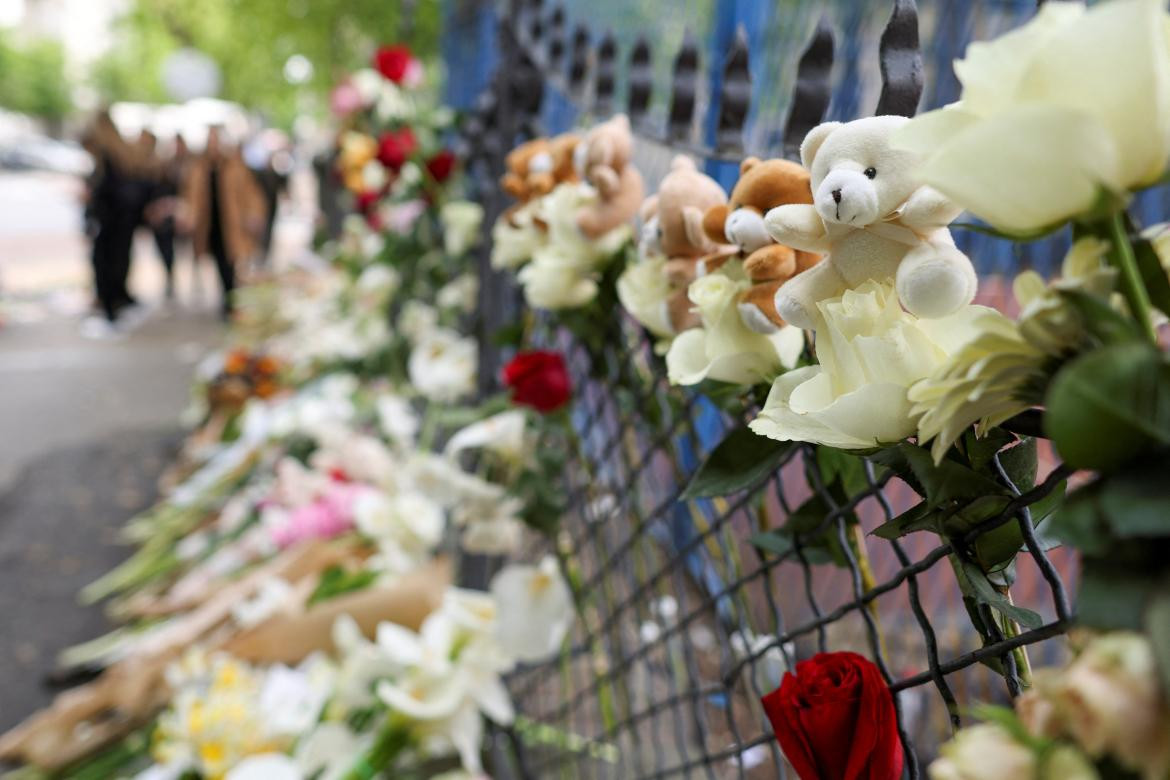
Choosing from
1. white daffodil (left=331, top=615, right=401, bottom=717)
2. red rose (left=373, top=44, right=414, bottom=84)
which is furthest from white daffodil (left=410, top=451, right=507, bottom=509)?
red rose (left=373, top=44, right=414, bottom=84)

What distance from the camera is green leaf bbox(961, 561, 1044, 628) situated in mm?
402

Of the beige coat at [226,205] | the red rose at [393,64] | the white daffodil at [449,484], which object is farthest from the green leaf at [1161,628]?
the beige coat at [226,205]

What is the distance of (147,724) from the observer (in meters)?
1.93

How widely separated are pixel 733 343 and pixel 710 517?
452mm

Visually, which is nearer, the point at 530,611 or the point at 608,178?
the point at 608,178

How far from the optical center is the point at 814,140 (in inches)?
17.4

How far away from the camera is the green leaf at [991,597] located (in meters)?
0.40

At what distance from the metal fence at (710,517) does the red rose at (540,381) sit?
5 centimetres

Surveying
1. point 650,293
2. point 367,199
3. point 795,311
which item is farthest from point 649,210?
point 367,199

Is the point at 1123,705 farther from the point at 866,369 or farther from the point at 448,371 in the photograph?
the point at 448,371

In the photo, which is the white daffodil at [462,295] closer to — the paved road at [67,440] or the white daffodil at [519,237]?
the white daffodil at [519,237]

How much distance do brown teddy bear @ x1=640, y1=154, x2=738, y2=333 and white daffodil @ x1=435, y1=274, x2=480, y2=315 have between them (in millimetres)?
1320

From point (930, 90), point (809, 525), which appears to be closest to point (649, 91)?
point (809, 525)

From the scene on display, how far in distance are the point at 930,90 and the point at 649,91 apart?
199 centimetres
